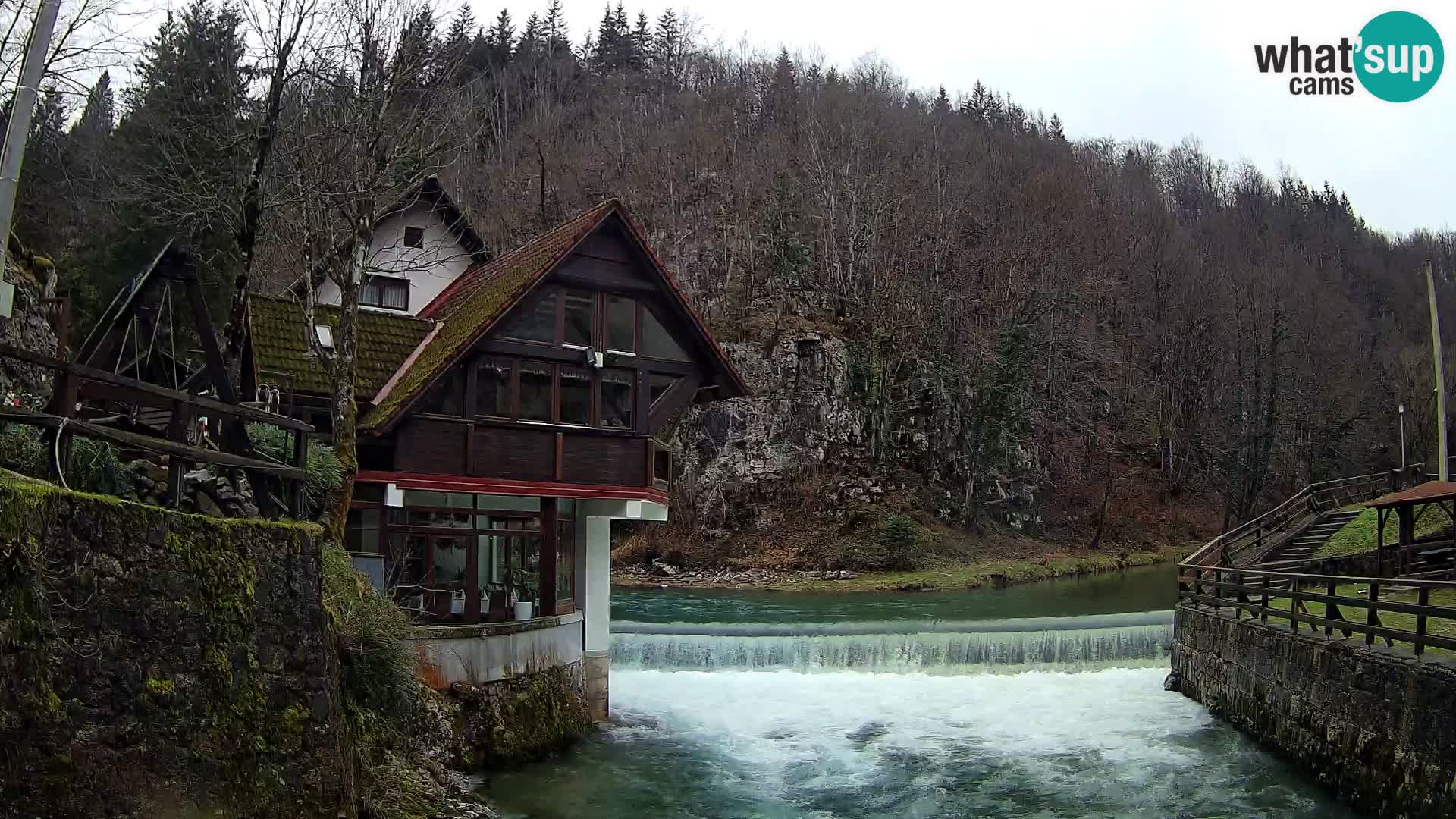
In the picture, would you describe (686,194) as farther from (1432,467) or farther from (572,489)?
(572,489)

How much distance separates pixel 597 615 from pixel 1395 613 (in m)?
15.2

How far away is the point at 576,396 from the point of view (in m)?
19.2

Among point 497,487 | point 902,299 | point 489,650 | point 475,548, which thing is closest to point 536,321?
point 497,487

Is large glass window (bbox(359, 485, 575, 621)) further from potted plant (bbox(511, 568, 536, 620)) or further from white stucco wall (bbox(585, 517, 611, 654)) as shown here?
white stucco wall (bbox(585, 517, 611, 654))

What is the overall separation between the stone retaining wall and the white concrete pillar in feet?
35.9

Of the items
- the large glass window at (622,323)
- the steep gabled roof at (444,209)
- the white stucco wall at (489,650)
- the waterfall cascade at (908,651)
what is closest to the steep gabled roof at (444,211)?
the steep gabled roof at (444,209)

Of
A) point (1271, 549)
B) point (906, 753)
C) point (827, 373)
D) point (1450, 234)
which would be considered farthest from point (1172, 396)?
point (1450, 234)

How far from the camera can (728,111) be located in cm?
7175

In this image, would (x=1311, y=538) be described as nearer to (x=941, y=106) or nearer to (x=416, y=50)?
(x=416, y=50)

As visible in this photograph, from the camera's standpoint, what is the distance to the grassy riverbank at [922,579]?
4238cm

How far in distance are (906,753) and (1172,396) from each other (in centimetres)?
5506

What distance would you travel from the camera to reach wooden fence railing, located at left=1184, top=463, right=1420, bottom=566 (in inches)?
1275

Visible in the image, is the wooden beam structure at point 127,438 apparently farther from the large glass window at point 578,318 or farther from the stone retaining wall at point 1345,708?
the stone retaining wall at point 1345,708

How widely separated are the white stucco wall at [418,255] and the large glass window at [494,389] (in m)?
6.24
